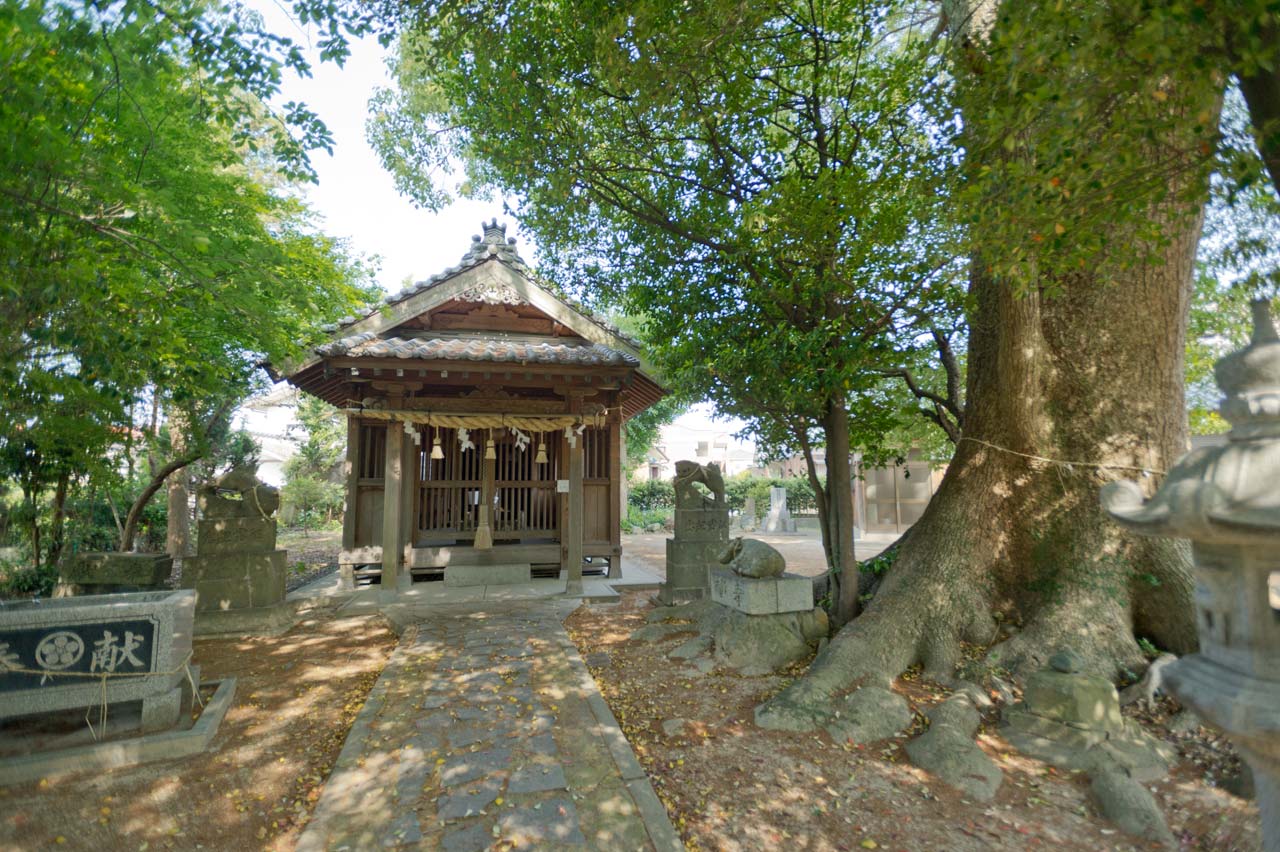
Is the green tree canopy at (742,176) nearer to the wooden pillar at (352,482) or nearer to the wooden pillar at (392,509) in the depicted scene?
the wooden pillar at (392,509)

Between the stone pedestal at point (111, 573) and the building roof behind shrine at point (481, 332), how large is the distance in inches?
122

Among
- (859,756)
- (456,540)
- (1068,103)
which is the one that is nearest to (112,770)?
(859,756)

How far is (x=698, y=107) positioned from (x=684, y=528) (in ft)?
19.2

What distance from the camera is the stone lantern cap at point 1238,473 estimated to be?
6.18ft

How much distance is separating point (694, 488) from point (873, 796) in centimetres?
590

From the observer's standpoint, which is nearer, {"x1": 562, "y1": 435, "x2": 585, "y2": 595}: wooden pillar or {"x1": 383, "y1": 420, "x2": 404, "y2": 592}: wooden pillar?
{"x1": 383, "y1": 420, "x2": 404, "y2": 592}: wooden pillar

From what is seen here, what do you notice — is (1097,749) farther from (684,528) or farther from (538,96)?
(538,96)

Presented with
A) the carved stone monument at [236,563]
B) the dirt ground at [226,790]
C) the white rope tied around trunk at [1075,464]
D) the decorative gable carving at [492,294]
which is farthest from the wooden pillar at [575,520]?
the white rope tied around trunk at [1075,464]

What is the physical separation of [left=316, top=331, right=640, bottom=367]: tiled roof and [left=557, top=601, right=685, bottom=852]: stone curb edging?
4850 mm

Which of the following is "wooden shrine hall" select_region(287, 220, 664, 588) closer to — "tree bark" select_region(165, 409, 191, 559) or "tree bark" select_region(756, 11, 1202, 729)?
"tree bark" select_region(165, 409, 191, 559)

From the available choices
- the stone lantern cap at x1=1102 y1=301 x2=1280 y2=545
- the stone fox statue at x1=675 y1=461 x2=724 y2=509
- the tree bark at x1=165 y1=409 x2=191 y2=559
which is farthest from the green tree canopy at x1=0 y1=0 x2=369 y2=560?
the tree bark at x1=165 y1=409 x2=191 y2=559

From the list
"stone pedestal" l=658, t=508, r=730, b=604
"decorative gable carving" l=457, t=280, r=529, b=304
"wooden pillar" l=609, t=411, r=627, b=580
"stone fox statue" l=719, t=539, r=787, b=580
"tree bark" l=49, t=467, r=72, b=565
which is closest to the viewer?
"stone fox statue" l=719, t=539, r=787, b=580

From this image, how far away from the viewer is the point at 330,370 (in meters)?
8.41

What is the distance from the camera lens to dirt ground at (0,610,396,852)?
326cm
